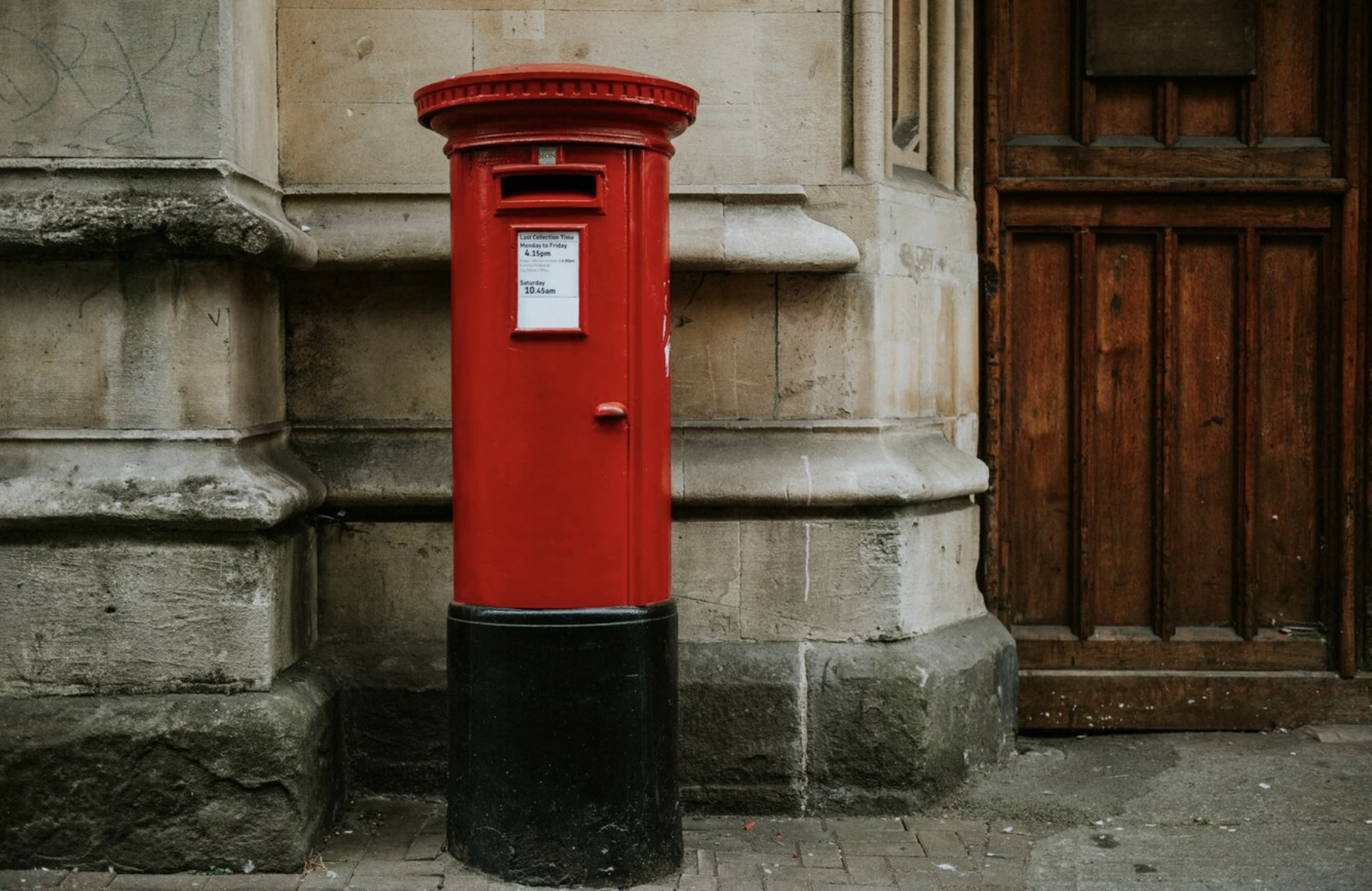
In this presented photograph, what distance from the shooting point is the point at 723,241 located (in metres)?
4.57

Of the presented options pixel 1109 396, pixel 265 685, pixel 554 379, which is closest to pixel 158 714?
pixel 265 685

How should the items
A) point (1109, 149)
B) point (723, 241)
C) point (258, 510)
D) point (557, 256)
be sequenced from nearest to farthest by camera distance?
point (557, 256)
point (258, 510)
point (723, 241)
point (1109, 149)

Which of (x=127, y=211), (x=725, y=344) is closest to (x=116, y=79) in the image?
(x=127, y=211)

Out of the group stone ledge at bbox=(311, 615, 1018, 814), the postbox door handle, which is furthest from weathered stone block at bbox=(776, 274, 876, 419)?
the postbox door handle

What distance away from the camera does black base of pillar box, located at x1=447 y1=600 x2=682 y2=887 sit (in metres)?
3.83

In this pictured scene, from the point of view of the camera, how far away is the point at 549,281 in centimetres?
371

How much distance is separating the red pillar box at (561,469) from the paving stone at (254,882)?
55cm

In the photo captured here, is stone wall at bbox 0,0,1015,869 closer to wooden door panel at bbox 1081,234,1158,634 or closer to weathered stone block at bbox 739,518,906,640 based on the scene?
weathered stone block at bbox 739,518,906,640

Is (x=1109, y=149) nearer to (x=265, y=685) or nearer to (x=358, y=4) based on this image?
(x=358, y=4)

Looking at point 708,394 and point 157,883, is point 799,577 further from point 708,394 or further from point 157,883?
point 157,883

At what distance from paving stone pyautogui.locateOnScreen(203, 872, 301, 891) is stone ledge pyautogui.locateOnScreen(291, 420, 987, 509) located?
1.20 m

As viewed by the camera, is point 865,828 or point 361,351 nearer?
point 865,828

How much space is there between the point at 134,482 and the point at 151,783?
862mm

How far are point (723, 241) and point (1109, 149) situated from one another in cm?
172
